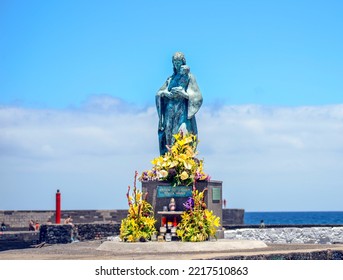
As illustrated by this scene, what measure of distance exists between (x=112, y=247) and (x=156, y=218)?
5.71 ft

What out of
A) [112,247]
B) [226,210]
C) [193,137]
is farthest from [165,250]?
[226,210]

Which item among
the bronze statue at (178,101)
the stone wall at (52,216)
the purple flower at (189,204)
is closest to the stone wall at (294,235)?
the bronze statue at (178,101)

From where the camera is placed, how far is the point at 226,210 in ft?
172

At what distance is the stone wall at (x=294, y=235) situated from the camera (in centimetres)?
3092

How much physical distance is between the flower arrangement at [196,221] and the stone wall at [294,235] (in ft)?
22.7

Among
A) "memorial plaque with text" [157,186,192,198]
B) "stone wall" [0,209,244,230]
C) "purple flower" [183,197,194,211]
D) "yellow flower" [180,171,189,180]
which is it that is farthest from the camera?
"stone wall" [0,209,244,230]

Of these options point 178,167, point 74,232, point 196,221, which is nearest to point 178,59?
point 178,167

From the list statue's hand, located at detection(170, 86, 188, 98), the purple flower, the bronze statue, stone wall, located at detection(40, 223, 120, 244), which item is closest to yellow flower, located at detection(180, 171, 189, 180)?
the purple flower

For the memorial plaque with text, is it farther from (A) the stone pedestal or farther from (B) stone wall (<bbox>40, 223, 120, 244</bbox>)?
(B) stone wall (<bbox>40, 223, 120, 244</bbox>)

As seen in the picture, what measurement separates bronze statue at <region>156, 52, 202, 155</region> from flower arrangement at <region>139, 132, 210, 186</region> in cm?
151

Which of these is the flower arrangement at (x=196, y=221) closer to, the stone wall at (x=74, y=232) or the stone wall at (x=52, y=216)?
the stone wall at (x=74, y=232)

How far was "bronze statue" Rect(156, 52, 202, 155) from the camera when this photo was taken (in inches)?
1006

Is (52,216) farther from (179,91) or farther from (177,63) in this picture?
(177,63)

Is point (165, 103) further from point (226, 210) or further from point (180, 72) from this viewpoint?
point (226, 210)
